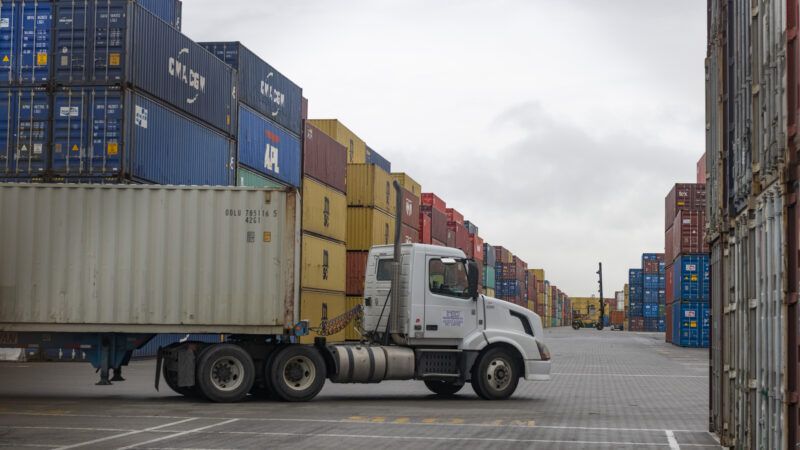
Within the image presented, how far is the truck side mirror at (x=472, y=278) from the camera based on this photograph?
1902cm

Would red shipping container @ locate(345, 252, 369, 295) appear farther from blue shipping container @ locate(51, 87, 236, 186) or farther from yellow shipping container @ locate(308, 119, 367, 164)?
blue shipping container @ locate(51, 87, 236, 186)

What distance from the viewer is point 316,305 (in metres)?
39.7

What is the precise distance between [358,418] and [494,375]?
4.40 metres

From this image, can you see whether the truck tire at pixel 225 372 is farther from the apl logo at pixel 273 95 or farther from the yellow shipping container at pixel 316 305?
the apl logo at pixel 273 95

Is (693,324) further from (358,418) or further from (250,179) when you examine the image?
(358,418)

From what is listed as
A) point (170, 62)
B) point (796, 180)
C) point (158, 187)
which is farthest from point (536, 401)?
point (170, 62)

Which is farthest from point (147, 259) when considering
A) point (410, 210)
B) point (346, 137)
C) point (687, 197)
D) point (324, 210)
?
point (687, 197)

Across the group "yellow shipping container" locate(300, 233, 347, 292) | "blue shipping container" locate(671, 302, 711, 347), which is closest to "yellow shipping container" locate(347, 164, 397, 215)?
"yellow shipping container" locate(300, 233, 347, 292)

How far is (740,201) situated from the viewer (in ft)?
34.4

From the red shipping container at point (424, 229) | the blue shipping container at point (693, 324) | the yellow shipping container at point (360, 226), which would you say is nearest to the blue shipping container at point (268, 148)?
the yellow shipping container at point (360, 226)

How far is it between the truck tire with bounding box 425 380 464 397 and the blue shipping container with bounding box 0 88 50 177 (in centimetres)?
1352

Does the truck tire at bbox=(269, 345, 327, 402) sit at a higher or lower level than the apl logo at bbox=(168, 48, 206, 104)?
lower

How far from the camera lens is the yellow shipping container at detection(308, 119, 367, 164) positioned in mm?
50250

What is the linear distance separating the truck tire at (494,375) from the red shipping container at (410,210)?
3318 centimetres
